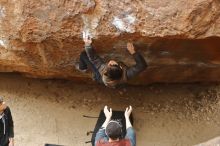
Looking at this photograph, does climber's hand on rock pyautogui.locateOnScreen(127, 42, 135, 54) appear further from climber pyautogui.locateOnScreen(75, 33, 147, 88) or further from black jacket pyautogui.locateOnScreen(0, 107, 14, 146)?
black jacket pyautogui.locateOnScreen(0, 107, 14, 146)

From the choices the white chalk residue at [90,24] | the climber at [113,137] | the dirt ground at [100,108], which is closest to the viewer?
the climber at [113,137]

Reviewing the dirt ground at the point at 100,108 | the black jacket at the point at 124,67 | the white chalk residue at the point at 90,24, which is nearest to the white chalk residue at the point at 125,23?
the white chalk residue at the point at 90,24

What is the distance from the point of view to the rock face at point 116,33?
4578 mm

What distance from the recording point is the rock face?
458 centimetres

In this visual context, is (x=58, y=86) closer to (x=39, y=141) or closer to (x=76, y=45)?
(x=39, y=141)

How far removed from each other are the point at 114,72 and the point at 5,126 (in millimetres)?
1178

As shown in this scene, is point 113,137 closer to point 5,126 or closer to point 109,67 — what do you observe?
point 109,67

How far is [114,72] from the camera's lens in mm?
4699

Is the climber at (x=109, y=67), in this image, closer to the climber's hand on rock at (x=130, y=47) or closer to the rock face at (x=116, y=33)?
the climber's hand on rock at (x=130, y=47)

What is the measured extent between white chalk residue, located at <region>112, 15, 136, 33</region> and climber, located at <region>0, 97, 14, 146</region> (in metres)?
1.35

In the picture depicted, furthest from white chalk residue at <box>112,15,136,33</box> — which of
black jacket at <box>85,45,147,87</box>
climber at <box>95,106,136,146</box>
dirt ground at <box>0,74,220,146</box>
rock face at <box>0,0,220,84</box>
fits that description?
dirt ground at <box>0,74,220,146</box>

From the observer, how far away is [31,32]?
202 inches

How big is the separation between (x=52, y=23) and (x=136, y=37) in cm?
88

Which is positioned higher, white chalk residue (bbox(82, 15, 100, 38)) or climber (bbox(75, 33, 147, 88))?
white chalk residue (bbox(82, 15, 100, 38))
